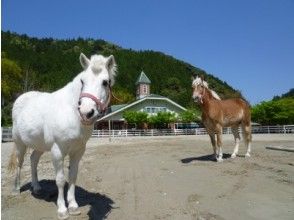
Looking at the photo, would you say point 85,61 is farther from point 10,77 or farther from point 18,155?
point 10,77

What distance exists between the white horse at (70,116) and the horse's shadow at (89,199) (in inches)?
12.2

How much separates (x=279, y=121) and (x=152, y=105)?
18.7 meters

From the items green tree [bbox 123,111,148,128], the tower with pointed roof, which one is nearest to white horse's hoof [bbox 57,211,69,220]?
green tree [bbox 123,111,148,128]

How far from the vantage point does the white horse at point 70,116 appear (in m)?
4.53

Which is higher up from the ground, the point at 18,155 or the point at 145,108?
the point at 145,108

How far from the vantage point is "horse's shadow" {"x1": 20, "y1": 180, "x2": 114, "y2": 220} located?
535 cm

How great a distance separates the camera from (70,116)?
501 cm

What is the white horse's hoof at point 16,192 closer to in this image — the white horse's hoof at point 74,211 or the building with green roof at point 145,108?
the white horse's hoof at point 74,211

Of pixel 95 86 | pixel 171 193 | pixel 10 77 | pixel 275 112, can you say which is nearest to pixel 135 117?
pixel 10 77

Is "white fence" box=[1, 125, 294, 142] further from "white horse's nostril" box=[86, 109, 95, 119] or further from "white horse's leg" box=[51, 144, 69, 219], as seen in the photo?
"white horse's nostril" box=[86, 109, 95, 119]

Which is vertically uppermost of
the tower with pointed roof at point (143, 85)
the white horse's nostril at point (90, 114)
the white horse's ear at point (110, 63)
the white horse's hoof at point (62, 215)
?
the tower with pointed roof at point (143, 85)

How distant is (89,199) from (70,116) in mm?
1816

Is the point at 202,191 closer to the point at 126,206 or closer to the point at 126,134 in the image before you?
the point at 126,206

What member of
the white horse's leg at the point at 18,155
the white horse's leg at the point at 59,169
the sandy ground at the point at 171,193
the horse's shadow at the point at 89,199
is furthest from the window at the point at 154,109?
the white horse's leg at the point at 59,169
